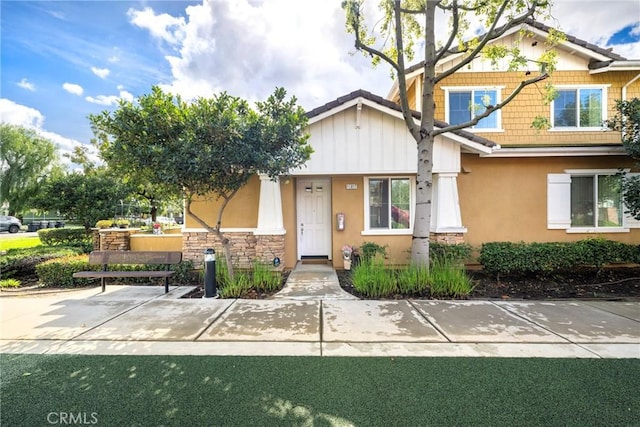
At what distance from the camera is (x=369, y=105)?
26.1 feet

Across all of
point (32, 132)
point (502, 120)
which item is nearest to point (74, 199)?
point (502, 120)

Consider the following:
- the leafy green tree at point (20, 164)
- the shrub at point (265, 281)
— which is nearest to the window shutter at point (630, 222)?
the shrub at point (265, 281)

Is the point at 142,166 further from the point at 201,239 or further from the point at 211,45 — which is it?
the point at 211,45

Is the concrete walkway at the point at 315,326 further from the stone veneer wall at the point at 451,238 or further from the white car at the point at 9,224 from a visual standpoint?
the white car at the point at 9,224

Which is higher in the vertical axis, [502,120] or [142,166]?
[502,120]

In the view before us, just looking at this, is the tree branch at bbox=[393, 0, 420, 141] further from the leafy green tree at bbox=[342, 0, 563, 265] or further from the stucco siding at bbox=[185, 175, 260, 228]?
the stucco siding at bbox=[185, 175, 260, 228]

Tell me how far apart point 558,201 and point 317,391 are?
995 cm

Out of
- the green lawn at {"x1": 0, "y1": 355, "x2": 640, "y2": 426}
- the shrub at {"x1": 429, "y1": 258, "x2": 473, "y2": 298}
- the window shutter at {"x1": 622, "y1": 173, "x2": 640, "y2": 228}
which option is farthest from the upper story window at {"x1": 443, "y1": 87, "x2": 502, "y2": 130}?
the green lawn at {"x1": 0, "y1": 355, "x2": 640, "y2": 426}

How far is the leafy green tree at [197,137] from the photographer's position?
18.5 ft

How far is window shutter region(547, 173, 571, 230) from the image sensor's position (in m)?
9.07

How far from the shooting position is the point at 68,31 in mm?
7508

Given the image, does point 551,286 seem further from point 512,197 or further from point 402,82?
point 402,82

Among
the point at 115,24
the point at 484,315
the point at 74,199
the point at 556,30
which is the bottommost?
the point at 484,315

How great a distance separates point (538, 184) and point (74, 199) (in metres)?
18.3
